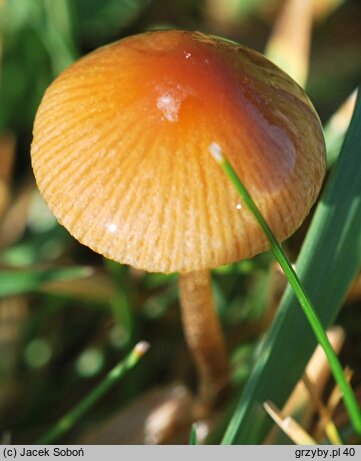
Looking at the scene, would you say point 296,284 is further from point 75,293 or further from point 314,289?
point 75,293

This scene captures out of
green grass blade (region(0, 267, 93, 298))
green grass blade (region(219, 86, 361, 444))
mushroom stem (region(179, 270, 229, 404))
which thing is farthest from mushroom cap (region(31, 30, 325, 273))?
green grass blade (region(0, 267, 93, 298))

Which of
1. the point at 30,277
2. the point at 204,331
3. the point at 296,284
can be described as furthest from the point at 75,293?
the point at 296,284

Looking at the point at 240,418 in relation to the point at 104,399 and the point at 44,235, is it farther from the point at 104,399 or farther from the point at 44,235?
the point at 44,235

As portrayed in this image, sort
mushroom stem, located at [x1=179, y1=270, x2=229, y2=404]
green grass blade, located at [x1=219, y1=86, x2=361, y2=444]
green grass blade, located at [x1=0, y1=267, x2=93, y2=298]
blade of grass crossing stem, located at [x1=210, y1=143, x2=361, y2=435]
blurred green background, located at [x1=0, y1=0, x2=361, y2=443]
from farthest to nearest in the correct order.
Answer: blurred green background, located at [x1=0, y1=0, x2=361, y2=443], green grass blade, located at [x1=0, y1=267, x2=93, y2=298], mushroom stem, located at [x1=179, y1=270, x2=229, y2=404], green grass blade, located at [x1=219, y1=86, x2=361, y2=444], blade of grass crossing stem, located at [x1=210, y1=143, x2=361, y2=435]

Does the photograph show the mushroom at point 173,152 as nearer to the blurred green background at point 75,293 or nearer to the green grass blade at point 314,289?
the green grass blade at point 314,289

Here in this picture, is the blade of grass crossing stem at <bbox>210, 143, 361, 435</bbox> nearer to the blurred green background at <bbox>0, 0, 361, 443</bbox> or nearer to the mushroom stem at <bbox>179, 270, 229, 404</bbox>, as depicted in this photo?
the mushroom stem at <bbox>179, 270, 229, 404</bbox>
